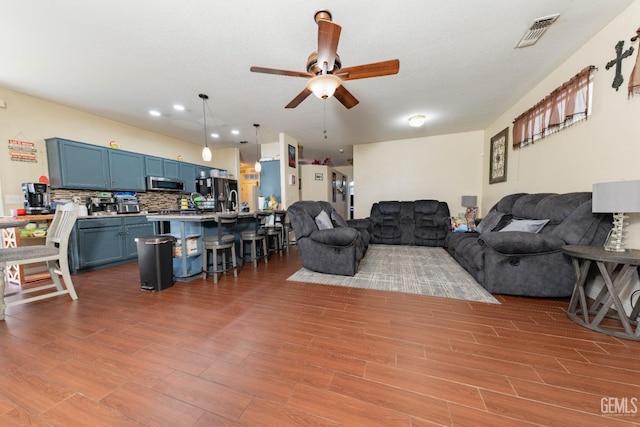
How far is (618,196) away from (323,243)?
259 centimetres

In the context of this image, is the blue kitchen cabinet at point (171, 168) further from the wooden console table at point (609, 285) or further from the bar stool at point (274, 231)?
the wooden console table at point (609, 285)

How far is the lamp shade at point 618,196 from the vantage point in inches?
59.3

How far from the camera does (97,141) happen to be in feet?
13.2

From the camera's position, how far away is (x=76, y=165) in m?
3.52

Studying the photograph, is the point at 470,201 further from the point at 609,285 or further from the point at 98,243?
the point at 98,243

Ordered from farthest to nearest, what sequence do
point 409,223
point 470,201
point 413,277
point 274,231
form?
point 409,223, point 470,201, point 274,231, point 413,277

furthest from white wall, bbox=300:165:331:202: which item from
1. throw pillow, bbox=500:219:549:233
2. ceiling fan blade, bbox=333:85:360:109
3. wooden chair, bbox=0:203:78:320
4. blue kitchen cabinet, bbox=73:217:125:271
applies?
wooden chair, bbox=0:203:78:320

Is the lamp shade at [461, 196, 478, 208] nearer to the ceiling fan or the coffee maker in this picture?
the ceiling fan

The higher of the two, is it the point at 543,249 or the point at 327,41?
the point at 327,41

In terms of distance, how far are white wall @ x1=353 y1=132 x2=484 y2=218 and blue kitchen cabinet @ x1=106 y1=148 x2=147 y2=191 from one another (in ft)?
16.0

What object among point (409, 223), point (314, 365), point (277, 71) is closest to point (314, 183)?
point (409, 223)

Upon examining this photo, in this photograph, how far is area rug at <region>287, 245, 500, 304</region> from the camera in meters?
2.44

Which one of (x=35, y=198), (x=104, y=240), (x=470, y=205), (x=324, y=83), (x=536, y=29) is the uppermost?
(x=536, y=29)

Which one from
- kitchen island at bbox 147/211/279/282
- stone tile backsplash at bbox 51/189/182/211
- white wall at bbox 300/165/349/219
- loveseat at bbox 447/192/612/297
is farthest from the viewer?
white wall at bbox 300/165/349/219
